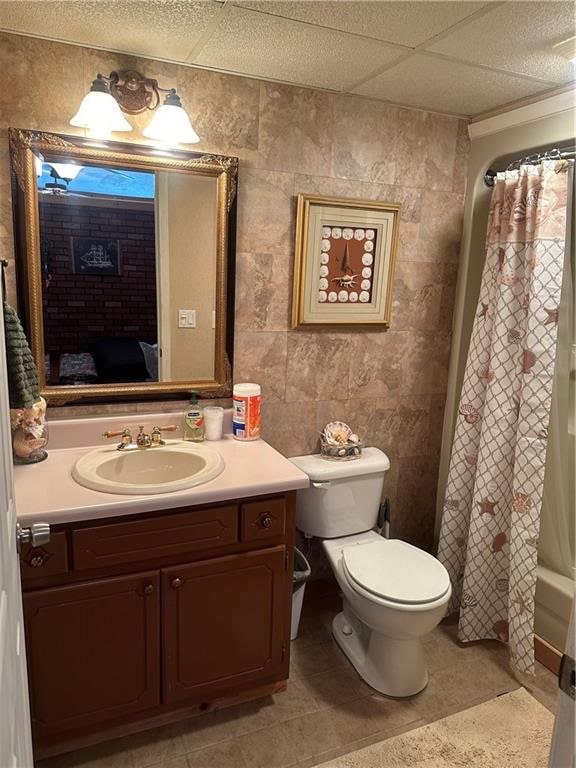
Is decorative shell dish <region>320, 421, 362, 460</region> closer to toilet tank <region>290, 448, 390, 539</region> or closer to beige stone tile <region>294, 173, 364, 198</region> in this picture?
toilet tank <region>290, 448, 390, 539</region>

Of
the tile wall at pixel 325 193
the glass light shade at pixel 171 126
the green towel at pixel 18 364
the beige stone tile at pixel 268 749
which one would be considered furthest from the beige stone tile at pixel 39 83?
the beige stone tile at pixel 268 749

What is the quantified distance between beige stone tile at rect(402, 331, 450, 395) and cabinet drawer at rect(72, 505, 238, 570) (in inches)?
47.6

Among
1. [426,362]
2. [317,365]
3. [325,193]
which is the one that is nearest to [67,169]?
[325,193]

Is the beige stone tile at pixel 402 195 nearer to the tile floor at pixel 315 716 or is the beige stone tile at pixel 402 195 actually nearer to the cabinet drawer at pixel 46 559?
the cabinet drawer at pixel 46 559

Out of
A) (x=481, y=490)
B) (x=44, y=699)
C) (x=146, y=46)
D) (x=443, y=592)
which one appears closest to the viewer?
(x=44, y=699)

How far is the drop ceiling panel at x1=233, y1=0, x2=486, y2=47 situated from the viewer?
55.4 inches

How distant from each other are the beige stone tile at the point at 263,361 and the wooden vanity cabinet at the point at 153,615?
0.61 m

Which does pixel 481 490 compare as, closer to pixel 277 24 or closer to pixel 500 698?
pixel 500 698

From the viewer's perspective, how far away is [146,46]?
1.74 metres

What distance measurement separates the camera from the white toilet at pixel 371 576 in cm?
189

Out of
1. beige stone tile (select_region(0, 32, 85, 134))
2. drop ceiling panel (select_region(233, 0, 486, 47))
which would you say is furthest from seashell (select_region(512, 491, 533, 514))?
beige stone tile (select_region(0, 32, 85, 134))

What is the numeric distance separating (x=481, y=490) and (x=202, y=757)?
144cm

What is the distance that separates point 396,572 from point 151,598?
2.96ft

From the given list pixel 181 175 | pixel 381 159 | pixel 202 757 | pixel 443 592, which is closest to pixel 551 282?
pixel 381 159
